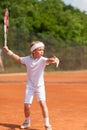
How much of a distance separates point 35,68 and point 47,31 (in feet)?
131

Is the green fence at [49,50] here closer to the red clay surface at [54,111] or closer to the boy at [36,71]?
the red clay surface at [54,111]

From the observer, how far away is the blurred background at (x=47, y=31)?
30969 millimetres

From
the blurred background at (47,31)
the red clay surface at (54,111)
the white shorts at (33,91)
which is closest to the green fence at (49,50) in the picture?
the blurred background at (47,31)

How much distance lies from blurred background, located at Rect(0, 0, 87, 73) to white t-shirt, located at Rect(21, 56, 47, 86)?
20522 mm

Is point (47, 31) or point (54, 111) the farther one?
point (47, 31)

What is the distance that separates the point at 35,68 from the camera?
7734mm

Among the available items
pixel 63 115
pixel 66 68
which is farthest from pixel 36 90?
pixel 66 68

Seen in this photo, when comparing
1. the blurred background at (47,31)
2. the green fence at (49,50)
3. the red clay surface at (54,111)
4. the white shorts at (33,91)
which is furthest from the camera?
the blurred background at (47,31)

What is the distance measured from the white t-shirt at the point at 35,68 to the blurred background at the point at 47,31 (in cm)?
2052

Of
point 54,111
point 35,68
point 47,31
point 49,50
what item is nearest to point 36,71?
point 35,68

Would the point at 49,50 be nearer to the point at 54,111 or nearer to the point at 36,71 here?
the point at 54,111

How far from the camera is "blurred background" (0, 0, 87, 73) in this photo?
30969 millimetres

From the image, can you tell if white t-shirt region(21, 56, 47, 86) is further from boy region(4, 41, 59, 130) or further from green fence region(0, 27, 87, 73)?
green fence region(0, 27, 87, 73)

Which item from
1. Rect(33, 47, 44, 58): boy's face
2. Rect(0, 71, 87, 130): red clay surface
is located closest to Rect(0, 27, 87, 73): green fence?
Rect(0, 71, 87, 130): red clay surface
